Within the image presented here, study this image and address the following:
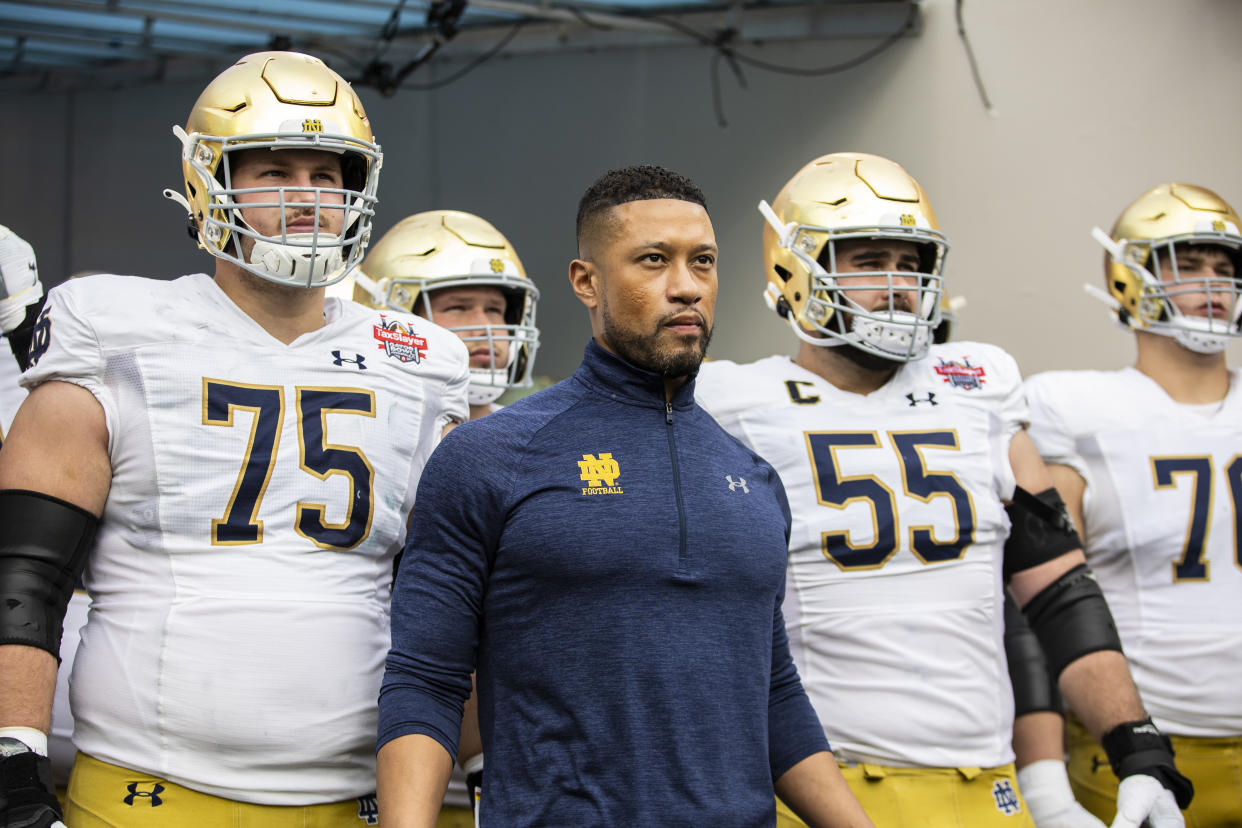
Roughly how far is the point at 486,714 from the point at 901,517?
1.11m

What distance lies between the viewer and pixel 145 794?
195cm

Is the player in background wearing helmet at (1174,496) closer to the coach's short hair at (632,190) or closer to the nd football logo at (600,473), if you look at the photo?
the coach's short hair at (632,190)

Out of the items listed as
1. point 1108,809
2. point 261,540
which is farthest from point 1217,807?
point 261,540

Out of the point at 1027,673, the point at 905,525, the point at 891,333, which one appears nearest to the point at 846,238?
the point at 891,333

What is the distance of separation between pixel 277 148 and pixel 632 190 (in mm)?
644

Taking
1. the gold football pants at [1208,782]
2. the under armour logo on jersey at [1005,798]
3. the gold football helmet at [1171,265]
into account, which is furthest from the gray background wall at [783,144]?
the under armour logo on jersey at [1005,798]

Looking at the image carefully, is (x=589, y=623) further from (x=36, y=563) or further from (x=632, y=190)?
(x=36, y=563)

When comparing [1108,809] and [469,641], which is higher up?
[469,641]

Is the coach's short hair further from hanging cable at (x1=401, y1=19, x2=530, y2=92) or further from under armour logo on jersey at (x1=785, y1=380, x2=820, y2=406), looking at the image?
hanging cable at (x1=401, y1=19, x2=530, y2=92)

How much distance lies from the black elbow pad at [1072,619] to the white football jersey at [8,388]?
232 cm

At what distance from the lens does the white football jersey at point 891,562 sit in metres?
2.54

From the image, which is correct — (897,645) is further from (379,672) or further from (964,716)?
(379,672)

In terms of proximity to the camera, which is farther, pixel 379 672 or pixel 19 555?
pixel 379 672

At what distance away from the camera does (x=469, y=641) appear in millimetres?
1873
